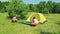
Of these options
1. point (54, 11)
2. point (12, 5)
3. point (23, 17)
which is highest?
point (12, 5)

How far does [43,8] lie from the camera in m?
64.6

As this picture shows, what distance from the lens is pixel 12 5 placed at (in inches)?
1225

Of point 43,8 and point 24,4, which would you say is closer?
point 24,4

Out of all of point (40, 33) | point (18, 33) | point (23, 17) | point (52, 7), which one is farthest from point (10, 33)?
point (52, 7)

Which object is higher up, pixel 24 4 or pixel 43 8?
pixel 24 4

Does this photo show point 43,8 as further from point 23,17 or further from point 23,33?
point 23,33

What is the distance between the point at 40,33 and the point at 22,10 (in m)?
16.6

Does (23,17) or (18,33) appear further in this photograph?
(23,17)

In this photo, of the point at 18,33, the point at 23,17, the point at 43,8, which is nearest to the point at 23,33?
the point at 18,33

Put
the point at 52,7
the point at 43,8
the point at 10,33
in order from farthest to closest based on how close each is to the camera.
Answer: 1. the point at 52,7
2. the point at 43,8
3. the point at 10,33

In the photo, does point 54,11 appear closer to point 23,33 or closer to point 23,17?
point 23,17

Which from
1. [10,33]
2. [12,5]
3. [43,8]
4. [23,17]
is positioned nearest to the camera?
[10,33]

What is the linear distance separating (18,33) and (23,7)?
663 inches

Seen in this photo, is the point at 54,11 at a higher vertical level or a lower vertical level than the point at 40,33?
lower
